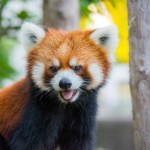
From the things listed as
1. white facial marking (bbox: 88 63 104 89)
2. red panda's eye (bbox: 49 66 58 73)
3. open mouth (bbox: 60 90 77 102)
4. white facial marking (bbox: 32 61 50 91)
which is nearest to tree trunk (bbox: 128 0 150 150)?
white facial marking (bbox: 88 63 104 89)

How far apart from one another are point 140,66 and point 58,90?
0.73 metres

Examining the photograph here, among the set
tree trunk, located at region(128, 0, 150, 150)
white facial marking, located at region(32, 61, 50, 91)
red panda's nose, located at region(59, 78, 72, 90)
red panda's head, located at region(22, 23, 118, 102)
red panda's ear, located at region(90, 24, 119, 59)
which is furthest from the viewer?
red panda's ear, located at region(90, 24, 119, 59)

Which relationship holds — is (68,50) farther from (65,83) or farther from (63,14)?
(63,14)

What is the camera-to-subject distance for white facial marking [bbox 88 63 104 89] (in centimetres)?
518

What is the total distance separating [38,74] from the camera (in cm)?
517

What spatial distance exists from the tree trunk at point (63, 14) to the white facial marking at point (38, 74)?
1517mm

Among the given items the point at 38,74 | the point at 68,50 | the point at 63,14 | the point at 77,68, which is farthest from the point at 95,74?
the point at 63,14

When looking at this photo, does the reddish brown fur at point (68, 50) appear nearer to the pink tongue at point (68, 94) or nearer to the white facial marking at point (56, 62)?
the white facial marking at point (56, 62)

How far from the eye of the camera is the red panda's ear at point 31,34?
208 inches

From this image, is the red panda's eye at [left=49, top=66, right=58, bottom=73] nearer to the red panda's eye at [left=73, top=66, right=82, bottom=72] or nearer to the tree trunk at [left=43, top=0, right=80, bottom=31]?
the red panda's eye at [left=73, top=66, right=82, bottom=72]

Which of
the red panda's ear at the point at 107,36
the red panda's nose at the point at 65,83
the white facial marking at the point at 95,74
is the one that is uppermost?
the red panda's ear at the point at 107,36

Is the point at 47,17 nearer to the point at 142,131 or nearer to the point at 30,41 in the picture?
the point at 30,41

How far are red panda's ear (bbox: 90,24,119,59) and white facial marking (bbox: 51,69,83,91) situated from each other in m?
0.44

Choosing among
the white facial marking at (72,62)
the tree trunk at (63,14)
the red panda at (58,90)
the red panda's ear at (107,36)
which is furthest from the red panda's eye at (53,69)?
the tree trunk at (63,14)
